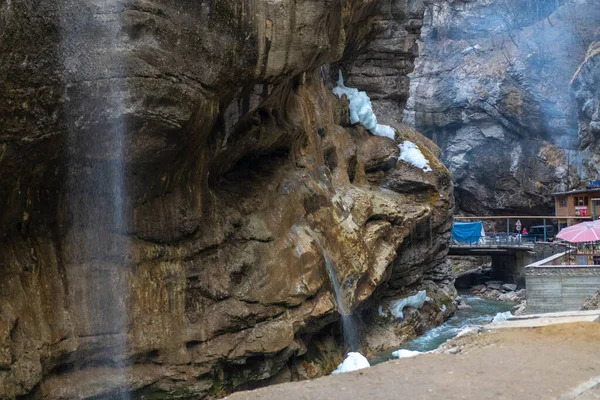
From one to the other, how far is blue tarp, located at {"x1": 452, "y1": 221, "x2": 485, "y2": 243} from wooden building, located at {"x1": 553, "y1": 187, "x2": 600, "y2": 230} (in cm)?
678

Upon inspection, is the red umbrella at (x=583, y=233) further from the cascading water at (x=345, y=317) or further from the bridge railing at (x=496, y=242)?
the bridge railing at (x=496, y=242)

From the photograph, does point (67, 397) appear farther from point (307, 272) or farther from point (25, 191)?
point (307, 272)

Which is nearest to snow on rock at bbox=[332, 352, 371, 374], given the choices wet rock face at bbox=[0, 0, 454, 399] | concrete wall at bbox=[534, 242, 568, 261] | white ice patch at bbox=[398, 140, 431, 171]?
wet rock face at bbox=[0, 0, 454, 399]

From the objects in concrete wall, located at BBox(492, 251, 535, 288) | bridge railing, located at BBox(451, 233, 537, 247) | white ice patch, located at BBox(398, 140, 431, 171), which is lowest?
concrete wall, located at BBox(492, 251, 535, 288)

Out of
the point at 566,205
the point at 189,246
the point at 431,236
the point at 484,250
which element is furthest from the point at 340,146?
the point at 566,205

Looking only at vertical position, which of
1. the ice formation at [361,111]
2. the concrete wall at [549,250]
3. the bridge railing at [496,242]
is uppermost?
the ice formation at [361,111]

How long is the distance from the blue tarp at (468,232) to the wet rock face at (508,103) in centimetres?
1119

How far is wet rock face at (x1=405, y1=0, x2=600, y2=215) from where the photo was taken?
170 ft

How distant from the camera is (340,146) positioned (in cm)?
2364

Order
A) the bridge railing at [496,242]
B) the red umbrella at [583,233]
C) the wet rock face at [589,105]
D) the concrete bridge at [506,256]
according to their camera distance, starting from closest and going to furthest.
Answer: the red umbrella at [583,233], the concrete bridge at [506,256], the bridge railing at [496,242], the wet rock face at [589,105]

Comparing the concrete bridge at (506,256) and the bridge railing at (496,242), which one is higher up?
the bridge railing at (496,242)

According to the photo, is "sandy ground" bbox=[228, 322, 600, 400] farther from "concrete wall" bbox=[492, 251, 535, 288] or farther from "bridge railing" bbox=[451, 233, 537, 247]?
"bridge railing" bbox=[451, 233, 537, 247]

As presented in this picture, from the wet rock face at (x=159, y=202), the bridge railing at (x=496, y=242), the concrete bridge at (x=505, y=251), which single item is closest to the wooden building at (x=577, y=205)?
the concrete bridge at (x=505, y=251)

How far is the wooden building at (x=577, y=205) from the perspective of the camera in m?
44.5
